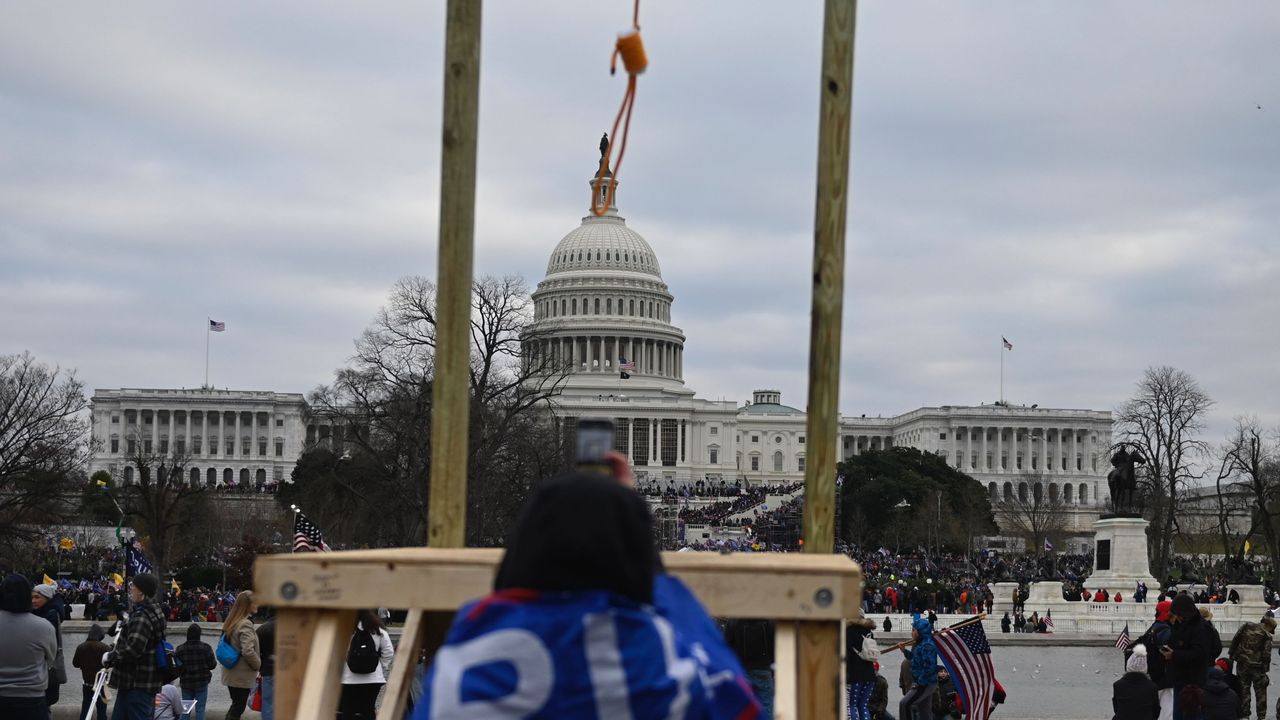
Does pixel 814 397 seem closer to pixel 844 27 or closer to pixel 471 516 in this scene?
pixel 844 27

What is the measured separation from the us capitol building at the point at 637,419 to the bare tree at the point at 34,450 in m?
84.8

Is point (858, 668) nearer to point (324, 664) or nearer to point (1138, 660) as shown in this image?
point (1138, 660)

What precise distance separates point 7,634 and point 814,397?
6.45 m

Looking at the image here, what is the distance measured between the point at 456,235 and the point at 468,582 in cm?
134

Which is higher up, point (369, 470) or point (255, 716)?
point (369, 470)

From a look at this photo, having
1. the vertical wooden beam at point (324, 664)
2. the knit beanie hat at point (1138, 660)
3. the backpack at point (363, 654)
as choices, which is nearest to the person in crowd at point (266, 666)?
the backpack at point (363, 654)

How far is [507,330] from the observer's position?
5253 centimetres

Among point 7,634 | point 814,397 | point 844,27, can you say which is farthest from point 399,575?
point 7,634

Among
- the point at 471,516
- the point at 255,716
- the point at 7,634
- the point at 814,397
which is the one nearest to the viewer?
the point at 814,397

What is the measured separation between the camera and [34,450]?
5538 centimetres

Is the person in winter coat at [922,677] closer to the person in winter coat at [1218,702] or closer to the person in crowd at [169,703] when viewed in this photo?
the person in winter coat at [1218,702]

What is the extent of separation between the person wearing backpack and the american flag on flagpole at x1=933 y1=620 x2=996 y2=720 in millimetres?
4216

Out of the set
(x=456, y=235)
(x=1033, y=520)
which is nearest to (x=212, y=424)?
(x=1033, y=520)

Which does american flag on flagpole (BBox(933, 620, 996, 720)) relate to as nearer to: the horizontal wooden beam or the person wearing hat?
the person wearing hat
